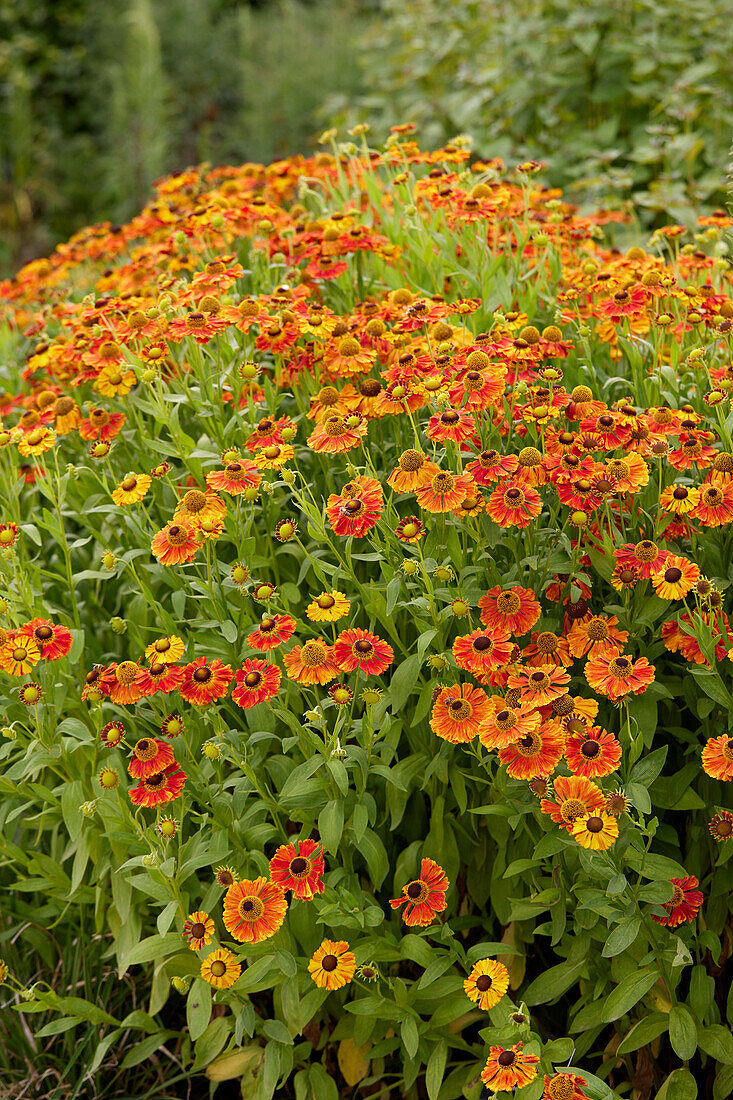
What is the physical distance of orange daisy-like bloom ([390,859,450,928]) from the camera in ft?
5.36

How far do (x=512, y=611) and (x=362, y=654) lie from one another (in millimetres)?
260

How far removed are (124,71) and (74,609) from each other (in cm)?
674

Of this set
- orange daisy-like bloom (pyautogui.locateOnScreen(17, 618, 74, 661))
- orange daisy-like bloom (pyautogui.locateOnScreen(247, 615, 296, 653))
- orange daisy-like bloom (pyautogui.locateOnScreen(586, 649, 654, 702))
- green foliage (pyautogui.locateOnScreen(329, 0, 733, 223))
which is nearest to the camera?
orange daisy-like bloom (pyautogui.locateOnScreen(586, 649, 654, 702))

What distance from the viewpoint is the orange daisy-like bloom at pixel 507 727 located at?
1465 mm

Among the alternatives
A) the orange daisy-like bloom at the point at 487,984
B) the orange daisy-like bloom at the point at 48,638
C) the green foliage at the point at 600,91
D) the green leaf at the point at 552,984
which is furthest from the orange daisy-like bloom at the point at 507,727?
the green foliage at the point at 600,91

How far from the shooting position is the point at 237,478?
179cm

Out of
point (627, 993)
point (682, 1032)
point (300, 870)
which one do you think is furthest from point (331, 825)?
point (682, 1032)

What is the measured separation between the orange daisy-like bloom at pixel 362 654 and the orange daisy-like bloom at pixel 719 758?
52 centimetres

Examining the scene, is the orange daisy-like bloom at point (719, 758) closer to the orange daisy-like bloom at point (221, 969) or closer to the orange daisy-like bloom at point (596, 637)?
the orange daisy-like bloom at point (596, 637)

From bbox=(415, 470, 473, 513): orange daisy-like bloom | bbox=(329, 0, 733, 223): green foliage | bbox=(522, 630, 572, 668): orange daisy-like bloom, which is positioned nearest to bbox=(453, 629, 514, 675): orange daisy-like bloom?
bbox=(522, 630, 572, 668): orange daisy-like bloom

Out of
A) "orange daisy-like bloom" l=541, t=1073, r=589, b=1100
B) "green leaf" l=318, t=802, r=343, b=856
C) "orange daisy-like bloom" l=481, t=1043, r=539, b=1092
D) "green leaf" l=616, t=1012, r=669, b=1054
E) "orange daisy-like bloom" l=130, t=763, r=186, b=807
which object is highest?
"orange daisy-like bloom" l=130, t=763, r=186, b=807

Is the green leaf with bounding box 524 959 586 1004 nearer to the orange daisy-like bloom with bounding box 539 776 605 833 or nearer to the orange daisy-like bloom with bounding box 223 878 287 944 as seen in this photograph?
the orange daisy-like bloom with bounding box 539 776 605 833

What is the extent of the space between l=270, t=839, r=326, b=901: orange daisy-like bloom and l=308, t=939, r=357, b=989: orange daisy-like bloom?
3.7 inches

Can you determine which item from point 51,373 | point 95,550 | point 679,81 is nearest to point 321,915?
point 95,550
